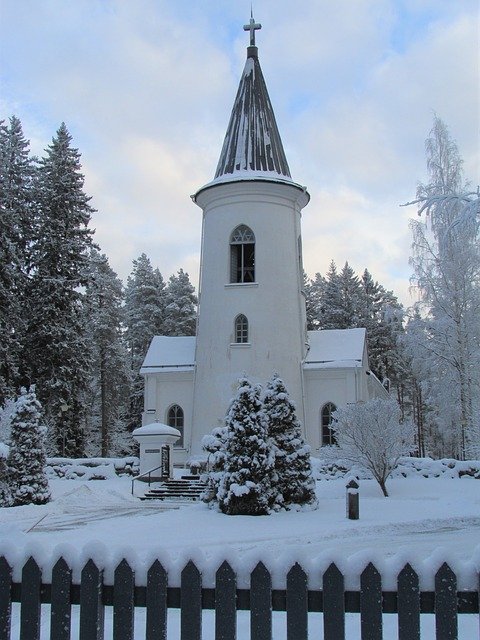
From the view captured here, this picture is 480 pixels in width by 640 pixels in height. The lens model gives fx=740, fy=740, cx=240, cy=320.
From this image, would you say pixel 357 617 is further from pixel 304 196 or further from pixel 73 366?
pixel 73 366

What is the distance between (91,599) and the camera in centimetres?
433

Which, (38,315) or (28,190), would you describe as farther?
(28,190)

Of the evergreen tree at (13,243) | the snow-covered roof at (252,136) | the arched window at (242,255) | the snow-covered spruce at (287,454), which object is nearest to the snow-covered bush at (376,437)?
the snow-covered spruce at (287,454)

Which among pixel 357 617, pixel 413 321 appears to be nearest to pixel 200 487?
pixel 413 321

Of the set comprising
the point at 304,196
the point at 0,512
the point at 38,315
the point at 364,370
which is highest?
the point at 304,196

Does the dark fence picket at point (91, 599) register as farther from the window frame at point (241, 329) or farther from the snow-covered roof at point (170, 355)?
the snow-covered roof at point (170, 355)

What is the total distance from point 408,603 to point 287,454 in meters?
15.3

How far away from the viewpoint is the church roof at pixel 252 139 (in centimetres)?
3294

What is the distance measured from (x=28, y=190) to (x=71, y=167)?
2683mm

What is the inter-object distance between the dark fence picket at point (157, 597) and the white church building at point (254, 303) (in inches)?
1062

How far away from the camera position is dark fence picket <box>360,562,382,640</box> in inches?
159

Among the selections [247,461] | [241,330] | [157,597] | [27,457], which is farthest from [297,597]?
[241,330]

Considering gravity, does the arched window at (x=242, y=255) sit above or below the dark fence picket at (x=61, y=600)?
above

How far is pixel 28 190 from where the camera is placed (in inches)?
1518
